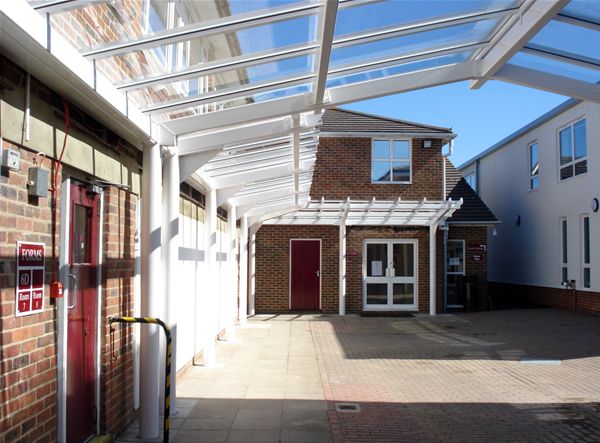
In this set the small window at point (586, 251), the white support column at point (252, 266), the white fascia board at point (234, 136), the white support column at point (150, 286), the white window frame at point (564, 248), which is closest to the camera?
the white support column at point (150, 286)

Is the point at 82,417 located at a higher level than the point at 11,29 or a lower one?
lower

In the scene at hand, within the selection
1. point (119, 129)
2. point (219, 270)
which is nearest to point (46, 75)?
point (119, 129)

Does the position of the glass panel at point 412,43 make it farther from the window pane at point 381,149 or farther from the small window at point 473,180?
the small window at point 473,180

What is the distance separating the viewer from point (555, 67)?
652 centimetres

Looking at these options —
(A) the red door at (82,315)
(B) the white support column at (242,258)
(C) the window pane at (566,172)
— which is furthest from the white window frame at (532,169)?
(A) the red door at (82,315)

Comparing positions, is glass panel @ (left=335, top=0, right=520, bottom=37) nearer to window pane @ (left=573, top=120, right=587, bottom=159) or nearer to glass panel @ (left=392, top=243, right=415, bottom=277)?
window pane @ (left=573, top=120, right=587, bottom=159)

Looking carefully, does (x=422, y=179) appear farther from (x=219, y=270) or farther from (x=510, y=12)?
(x=510, y=12)

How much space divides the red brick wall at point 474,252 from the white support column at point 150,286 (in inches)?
598

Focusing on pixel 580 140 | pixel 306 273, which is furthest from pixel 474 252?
pixel 306 273

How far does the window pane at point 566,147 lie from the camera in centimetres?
1874

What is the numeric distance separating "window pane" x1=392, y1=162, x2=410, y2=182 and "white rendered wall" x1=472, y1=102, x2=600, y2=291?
462 centimetres

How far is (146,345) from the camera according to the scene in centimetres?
608

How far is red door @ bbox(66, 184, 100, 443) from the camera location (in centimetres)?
488

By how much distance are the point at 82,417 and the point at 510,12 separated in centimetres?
506
